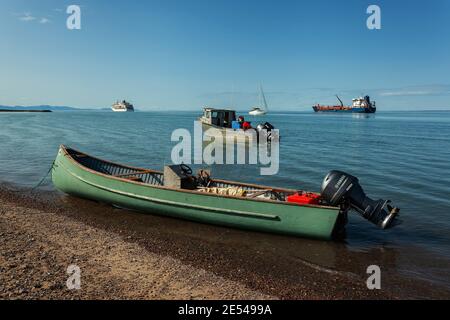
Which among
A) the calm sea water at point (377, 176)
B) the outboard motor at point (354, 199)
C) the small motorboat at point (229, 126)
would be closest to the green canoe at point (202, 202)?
the outboard motor at point (354, 199)

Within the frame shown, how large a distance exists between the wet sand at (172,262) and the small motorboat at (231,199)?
56 centimetres

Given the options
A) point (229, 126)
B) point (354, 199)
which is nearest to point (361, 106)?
point (229, 126)

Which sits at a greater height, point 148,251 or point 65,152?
point 65,152

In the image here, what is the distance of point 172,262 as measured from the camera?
8.95m

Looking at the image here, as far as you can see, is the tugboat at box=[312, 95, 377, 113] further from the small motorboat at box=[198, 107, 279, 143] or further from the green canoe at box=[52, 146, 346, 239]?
the green canoe at box=[52, 146, 346, 239]

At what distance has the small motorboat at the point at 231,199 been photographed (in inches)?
398

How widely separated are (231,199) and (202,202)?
3.56ft

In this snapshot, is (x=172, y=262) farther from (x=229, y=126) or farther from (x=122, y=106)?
(x=122, y=106)

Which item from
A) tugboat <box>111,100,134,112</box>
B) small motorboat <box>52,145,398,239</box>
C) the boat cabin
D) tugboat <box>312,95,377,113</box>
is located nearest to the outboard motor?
small motorboat <box>52,145,398,239</box>

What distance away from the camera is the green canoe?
1024 cm

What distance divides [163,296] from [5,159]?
23.6 metres
